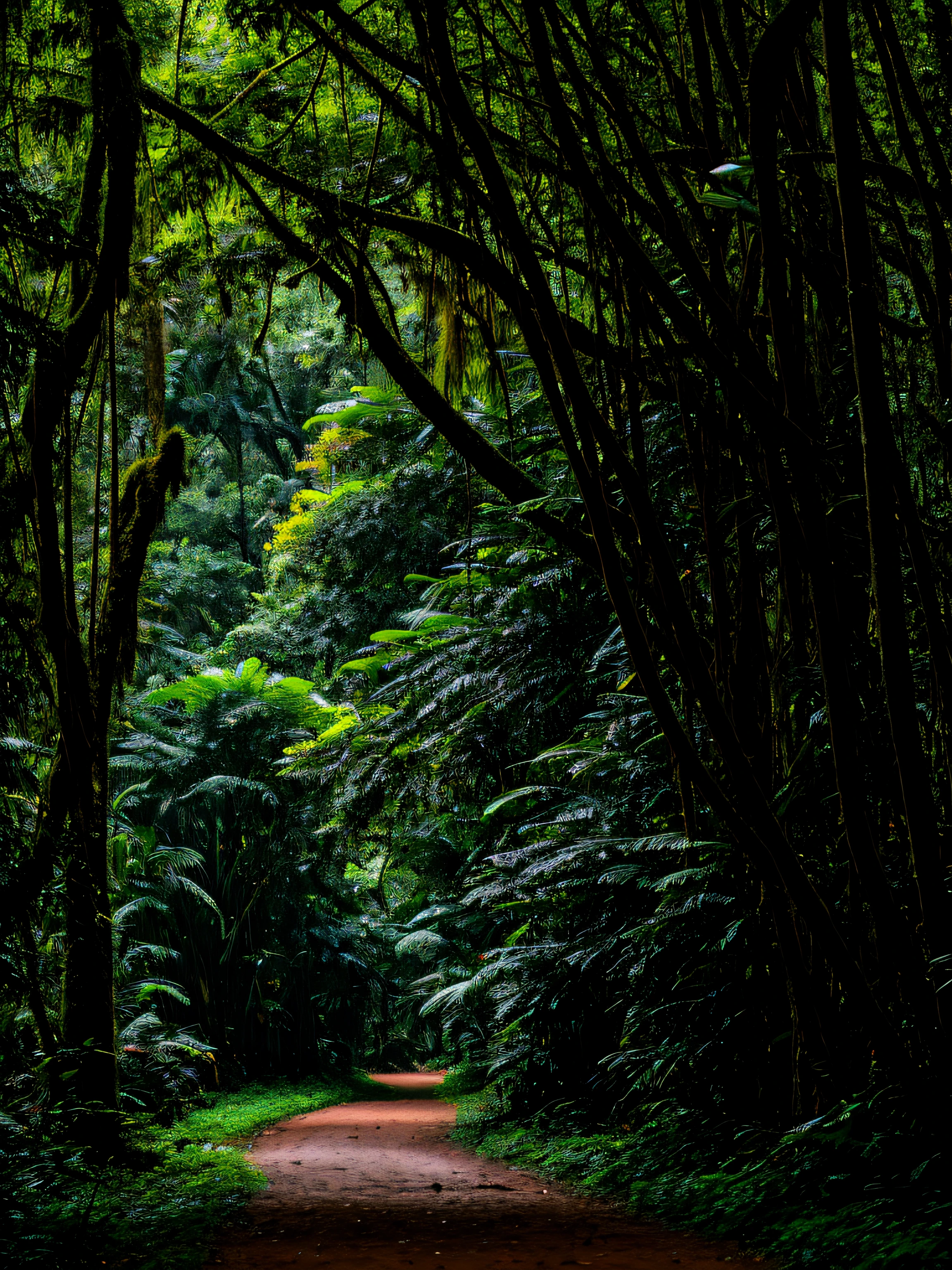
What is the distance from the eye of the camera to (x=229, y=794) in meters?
10.5

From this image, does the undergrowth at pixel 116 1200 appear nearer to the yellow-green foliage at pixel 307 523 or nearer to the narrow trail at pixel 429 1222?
the narrow trail at pixel 429 1222

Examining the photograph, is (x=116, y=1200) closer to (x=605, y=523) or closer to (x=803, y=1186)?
(x=803, y=1186)

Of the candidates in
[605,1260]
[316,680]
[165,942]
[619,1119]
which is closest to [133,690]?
[316,680]

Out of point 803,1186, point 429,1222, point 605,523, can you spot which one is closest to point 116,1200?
point 429,1222

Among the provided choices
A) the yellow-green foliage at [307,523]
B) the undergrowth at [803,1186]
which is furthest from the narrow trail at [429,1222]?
the yellow-green foliage at [307,523]

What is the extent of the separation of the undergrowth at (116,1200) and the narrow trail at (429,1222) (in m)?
0.16

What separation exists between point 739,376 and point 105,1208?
12.5ft

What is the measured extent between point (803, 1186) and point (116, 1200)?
2.77 metres

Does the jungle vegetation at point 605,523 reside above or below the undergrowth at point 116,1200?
above

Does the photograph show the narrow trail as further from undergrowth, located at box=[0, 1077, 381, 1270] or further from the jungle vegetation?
the jungle vegetation

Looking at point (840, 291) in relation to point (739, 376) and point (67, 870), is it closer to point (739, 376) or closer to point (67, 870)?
point (739, 376)

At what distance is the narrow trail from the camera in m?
3.08

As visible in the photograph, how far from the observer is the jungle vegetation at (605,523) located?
2.24 m

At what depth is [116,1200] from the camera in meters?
3.82
